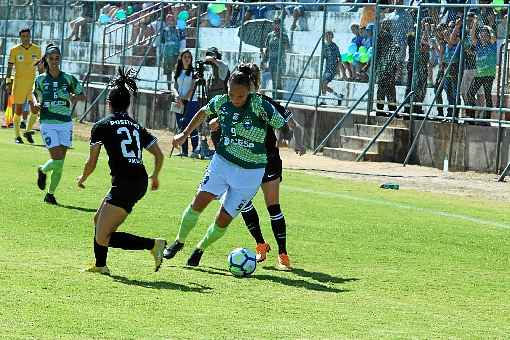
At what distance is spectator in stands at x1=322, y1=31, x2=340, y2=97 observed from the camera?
28.2 metres

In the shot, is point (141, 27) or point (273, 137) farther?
point (141, 27)

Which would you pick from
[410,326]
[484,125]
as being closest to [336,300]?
[410,326]

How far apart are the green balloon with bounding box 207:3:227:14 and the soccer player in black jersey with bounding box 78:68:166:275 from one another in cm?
2052

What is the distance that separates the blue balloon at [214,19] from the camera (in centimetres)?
3222

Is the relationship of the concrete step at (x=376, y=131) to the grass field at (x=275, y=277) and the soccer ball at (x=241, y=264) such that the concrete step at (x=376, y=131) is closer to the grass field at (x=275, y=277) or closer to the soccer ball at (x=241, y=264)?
the grass field at (x=275, y=277)

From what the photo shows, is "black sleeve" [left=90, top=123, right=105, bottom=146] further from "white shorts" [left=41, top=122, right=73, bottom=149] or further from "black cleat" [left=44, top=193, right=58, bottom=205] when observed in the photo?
"white shorts" [left=41, top=122, right=73, bottom=149]

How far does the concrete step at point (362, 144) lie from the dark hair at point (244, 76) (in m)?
14.6

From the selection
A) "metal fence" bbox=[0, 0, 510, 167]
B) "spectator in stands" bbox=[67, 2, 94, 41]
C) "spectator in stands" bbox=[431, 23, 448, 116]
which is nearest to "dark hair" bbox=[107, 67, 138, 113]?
"metal fence" bbox=[0, 0, 510, 167]

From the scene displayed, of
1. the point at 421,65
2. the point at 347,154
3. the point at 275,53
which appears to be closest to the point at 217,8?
the point at 275,53

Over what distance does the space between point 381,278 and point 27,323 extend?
440 centimetres

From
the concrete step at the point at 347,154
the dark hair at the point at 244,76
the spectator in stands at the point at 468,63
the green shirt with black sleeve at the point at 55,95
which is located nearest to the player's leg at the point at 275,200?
the dark hair at the point at 244,76

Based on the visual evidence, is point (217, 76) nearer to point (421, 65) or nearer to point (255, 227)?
point (421, 65)

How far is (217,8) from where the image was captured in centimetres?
3225

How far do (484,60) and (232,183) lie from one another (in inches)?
528
